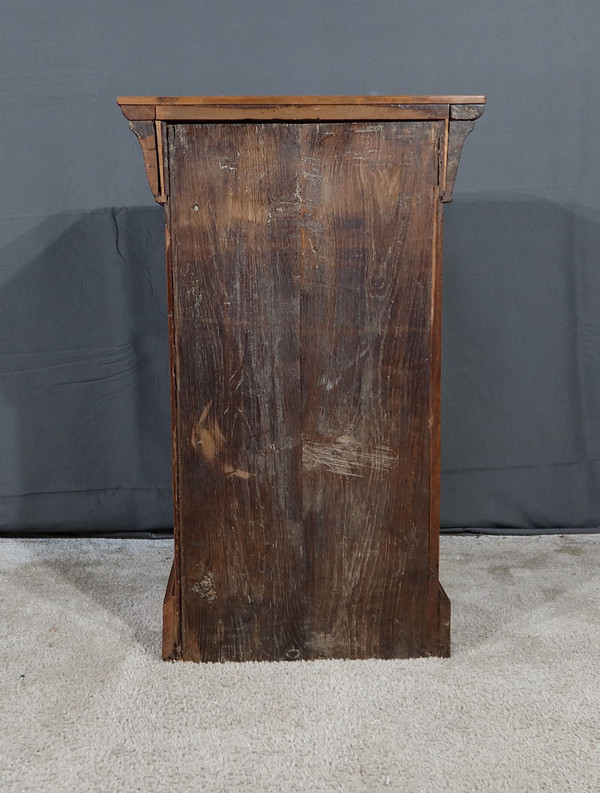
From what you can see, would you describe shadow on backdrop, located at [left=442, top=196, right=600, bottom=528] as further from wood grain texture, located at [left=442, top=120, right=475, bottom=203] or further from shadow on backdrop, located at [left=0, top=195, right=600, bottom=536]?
wood grain texture, located at [left=442, top=120, right=475, bottom=203]

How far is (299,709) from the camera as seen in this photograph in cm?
126

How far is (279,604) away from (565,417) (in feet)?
4.11

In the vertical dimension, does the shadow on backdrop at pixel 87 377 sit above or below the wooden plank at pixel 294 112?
below

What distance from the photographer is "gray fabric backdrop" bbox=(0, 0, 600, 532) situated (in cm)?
212

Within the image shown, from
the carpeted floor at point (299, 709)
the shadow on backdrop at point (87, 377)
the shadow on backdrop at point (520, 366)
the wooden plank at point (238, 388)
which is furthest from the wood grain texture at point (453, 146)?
the shadow on backdrop at point (87, 377)

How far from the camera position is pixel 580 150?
7.07 ft

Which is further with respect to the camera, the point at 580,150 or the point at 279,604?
the point at 580,150

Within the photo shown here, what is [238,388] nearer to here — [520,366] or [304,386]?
[304,386]

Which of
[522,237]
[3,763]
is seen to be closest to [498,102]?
[522,237]

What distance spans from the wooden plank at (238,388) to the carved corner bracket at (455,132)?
0.30 metres

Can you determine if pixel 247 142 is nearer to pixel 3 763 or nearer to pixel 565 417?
pixel 3 763

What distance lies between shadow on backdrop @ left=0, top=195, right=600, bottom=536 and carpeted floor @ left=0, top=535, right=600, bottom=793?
0.49m

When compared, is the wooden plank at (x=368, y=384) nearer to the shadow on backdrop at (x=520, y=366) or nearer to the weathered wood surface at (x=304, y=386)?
the weathered wood surface at (x=304, y=386)

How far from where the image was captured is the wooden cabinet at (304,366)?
1.34m
